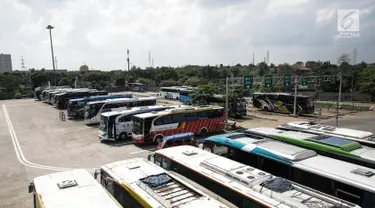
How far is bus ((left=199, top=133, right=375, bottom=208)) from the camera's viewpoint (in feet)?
22.5

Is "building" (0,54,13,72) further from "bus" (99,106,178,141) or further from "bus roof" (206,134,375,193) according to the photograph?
"bus roof" (206,134,375,193)

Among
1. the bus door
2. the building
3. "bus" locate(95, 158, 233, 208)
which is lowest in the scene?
the bus door

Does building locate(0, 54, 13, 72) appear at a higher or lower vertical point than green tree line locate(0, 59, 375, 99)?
higher

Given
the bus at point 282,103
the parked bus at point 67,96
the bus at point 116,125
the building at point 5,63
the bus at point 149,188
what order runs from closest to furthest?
the bus at point 149,188, the bus at point 116,125, the bus at point 282,103, the parked bus at point 67,96, the building at point 5,63

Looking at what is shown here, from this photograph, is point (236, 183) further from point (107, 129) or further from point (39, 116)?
point (39, 116)

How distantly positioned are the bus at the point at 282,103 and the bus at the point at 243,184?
22918 mm

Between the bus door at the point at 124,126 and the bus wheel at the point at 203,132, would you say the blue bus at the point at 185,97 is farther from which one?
the bus door at the point at 124,126

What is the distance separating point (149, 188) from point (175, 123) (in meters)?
11.9

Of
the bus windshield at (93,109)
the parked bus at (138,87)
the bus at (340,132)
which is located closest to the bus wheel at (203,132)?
the bus at (340,132)

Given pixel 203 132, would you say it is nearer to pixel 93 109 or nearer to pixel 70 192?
pixel 93 109

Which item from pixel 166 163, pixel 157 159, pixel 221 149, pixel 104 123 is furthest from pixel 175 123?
pixel 166 163

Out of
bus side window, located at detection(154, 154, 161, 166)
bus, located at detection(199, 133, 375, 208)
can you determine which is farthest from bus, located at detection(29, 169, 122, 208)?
bus, located at detection(199, 133, 375, 208)

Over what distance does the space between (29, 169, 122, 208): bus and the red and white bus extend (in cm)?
994

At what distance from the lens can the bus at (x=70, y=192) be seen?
19.0 ft
